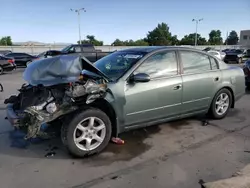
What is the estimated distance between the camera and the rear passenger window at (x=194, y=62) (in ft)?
15.0

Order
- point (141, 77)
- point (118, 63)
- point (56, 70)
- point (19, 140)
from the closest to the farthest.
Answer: point (56, 70)
point (141, 77)
point (19, 140)
point (118, 63)

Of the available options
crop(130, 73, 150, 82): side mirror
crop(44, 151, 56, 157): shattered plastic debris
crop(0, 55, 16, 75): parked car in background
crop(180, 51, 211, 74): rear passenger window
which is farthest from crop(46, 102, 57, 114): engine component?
crop(0, 55, 16, 75): parked car in background

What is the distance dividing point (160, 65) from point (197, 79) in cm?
84

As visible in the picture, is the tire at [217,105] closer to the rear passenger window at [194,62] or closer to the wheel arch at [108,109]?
the rear passenger window at [194,62]

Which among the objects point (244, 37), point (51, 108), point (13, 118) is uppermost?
point (244, 37)

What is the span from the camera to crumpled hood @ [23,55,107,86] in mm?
3643

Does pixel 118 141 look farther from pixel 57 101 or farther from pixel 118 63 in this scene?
pixel 118 63

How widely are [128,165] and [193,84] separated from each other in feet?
6.69

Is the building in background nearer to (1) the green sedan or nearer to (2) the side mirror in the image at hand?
(1) the green sedan

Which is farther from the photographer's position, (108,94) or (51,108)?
(108,94)

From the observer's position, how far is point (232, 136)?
4414 millimetres

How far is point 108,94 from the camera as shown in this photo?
3711 mm

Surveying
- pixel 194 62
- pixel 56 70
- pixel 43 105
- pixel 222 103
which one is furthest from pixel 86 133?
pixel 222 103

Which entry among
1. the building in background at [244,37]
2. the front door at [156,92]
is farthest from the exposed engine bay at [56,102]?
the building in background at [244,37]
